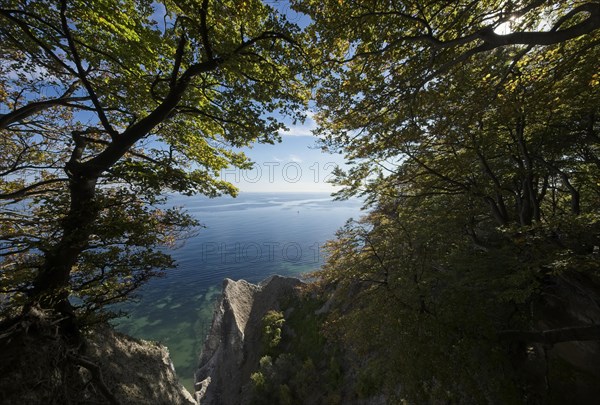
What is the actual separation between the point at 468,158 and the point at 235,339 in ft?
90.4

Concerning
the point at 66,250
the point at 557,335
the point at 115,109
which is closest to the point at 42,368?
the point at 66,250

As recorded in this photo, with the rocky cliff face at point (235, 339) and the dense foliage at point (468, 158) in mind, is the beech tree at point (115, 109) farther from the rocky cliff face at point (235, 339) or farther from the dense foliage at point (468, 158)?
the rocky cliff face at point (235, 339)

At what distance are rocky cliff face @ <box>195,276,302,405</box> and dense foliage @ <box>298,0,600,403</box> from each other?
21124 mm

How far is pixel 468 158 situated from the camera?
8.59 m

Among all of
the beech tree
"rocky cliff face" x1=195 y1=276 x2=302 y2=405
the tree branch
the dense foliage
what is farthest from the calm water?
the tree branch

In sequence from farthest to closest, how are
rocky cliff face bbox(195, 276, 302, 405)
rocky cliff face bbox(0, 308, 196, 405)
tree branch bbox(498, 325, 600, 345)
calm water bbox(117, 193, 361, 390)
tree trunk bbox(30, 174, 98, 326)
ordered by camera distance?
calm water bbox(117, 193, 361, 390) < rocky cliff face bbox(195, 276, 302, 405) < tree branch bbox(498, 325, 600, 345) < tree trunk bbox(30, 174, 98, 326) < rocky cliff face bbox(0, 308, 196, 405)

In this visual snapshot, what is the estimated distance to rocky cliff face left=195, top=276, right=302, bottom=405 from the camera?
23453 mm

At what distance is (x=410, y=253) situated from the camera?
306 inches

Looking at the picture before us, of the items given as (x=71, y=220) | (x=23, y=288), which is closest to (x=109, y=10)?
(x=71, y=220)

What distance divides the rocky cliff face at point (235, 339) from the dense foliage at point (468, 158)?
832 inches

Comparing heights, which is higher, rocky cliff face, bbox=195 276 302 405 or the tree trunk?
the tree trunk

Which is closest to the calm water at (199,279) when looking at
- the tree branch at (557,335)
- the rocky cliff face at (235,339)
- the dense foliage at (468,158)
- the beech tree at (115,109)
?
the beech tree at (115,109)

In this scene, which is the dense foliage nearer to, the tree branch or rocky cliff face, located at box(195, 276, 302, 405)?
the tree branch

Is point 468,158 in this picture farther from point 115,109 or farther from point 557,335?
point 115,109
